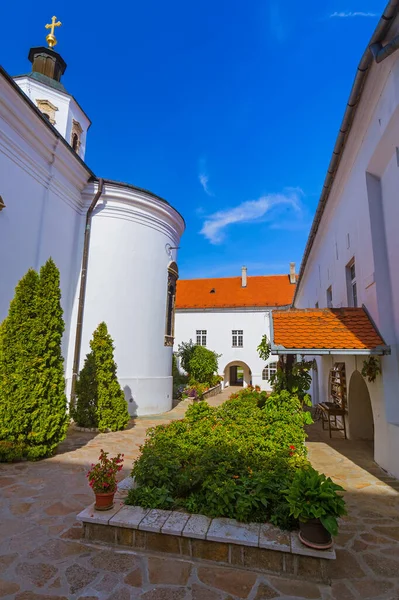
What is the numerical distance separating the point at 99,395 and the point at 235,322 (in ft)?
64.9

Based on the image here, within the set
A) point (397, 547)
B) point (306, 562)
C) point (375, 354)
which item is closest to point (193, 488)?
point (306, 562)

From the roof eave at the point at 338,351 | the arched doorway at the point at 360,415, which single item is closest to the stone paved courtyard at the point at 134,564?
the roof eave at the point at 338,351

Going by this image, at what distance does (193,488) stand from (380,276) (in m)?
4.96

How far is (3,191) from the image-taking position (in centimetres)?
845

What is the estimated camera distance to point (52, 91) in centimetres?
1365

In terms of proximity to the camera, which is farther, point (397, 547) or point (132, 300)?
point (132, 300)

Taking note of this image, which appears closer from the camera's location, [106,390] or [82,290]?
[106,390]

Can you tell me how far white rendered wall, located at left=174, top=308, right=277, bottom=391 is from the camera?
27.4 m

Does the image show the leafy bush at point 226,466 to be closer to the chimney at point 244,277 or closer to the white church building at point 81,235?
the white church building at point 81,235

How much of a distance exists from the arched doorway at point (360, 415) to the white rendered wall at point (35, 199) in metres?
8.75

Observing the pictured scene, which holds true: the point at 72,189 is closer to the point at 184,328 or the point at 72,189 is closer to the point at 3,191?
the point at 3,191

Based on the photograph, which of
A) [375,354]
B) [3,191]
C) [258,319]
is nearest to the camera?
[375,354]

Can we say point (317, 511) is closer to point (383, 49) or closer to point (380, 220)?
point (380, 220)

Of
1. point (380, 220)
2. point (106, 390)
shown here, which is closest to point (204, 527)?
point (380, 220)
